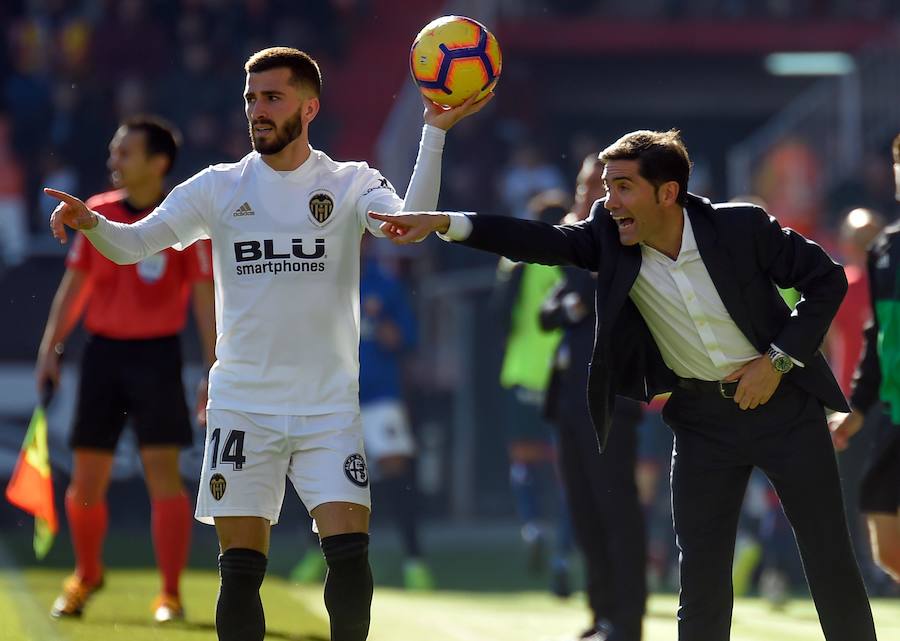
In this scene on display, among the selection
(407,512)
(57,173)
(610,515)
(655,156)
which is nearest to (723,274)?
(655,156)

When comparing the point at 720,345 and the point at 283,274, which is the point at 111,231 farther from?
the point at 720,345

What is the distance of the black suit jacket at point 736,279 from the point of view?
499 cm

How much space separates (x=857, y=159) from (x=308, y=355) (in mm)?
14230

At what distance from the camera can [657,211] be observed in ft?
16.5

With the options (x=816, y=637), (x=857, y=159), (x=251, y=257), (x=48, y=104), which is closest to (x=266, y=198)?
(x=251, y=257)

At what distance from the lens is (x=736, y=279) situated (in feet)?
16.6

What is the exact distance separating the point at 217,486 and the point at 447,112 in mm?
1430

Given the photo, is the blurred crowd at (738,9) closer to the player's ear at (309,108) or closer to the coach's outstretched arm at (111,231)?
the player's ear at (309,108)

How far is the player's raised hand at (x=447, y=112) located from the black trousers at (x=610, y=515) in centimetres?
221

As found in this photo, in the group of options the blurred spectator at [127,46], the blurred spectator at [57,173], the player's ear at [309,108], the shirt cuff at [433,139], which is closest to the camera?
the shirt cuff at [433,139]

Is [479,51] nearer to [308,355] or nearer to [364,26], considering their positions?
[308,355]

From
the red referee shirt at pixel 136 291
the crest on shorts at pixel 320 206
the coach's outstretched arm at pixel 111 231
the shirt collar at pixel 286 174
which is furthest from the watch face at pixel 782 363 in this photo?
the red referee shirt at pixel 136 291

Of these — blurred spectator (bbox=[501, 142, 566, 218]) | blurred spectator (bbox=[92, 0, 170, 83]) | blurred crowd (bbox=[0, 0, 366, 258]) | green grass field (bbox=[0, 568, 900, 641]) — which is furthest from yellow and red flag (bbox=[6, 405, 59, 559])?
blurred spectator (bbox=[92, 0, 170, 83])

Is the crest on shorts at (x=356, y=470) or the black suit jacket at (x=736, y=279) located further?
the crest on shorts at (x=356, y=470)
